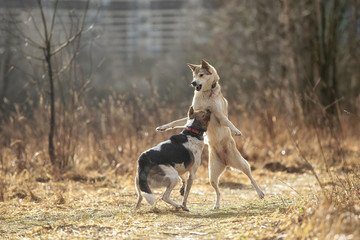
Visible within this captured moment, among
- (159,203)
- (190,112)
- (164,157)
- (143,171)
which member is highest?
(190,112)

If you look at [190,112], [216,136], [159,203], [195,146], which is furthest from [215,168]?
[159,203]

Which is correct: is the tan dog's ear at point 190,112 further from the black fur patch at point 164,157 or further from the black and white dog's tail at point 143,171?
the black and white dog's tail at point 143,171

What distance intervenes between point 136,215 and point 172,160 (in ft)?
2.31

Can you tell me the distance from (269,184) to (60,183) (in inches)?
129

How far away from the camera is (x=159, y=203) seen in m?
6.61

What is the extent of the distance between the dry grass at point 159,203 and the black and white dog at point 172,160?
1.06 ft

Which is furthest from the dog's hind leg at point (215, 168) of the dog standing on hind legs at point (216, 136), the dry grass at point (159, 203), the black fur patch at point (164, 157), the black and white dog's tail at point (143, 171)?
the black and white dog's tail at point (143, 171)

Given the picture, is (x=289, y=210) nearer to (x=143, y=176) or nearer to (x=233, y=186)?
(x=143, y=176)

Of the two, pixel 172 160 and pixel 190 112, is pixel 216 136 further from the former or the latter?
pixel 172 160

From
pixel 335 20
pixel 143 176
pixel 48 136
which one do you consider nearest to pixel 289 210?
pixel 143 176

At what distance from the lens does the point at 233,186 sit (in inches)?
328

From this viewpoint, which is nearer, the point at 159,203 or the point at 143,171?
the point at 143,171

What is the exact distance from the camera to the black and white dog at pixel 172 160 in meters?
5.52

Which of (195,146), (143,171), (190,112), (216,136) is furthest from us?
(216,136)
